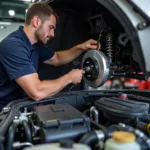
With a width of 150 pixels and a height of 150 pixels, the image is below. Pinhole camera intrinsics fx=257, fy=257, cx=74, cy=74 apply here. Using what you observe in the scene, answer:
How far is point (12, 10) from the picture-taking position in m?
3.12

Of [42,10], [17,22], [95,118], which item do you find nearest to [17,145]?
[95,118]

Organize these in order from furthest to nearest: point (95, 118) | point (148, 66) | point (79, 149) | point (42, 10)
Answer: point (42, 10) < point (148, 66) < point (95, 118) < point (79, 149)

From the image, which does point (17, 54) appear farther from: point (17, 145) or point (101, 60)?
point (17, 145)

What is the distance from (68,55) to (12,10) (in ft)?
4.56

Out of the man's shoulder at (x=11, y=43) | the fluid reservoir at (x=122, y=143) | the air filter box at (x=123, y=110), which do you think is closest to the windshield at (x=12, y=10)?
the man's shoulder at (x=11, y=43)

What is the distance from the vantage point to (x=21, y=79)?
1.55 m

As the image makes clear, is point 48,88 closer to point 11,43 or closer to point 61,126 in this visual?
point 11,43

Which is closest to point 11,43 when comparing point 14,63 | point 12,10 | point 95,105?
point 14,63

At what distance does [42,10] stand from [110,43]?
0.55 meters

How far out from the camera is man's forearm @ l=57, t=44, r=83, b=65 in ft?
6.76

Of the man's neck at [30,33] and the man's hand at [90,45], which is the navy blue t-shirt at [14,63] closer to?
the man's neck at [30,33]

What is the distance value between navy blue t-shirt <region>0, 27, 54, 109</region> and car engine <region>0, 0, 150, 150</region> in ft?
0.76

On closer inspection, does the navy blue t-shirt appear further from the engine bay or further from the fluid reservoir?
the fluid reservoir

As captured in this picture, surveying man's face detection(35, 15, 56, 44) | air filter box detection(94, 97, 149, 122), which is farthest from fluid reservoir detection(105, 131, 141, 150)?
man's face detection(35, 15, 56, 44)
